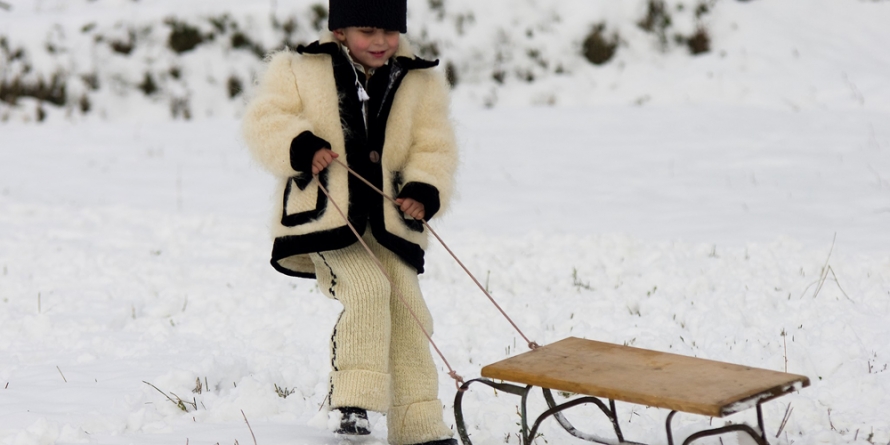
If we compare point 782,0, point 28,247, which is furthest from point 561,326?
point 782,0

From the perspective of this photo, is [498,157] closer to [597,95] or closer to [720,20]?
[597,95]

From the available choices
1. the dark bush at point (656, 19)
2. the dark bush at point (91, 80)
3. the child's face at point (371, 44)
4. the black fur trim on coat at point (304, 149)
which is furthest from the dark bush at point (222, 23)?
the black fur trim on coat at point (304, 149)

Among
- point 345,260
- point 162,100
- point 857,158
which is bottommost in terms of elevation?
point 162,100

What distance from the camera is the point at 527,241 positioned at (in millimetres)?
7297

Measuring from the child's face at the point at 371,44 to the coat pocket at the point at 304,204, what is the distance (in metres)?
0.47

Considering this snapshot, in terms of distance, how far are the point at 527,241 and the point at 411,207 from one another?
12.0 feet

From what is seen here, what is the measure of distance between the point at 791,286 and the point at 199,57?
972 cm

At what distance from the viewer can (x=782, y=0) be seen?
45.1 ft

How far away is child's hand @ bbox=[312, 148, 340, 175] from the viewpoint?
11.8 feet

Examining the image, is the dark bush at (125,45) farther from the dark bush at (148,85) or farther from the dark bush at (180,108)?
the dark bush at (180,108)

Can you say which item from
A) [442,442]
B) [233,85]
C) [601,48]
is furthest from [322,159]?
[233,85]

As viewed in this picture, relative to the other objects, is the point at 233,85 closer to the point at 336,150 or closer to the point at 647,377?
the point at 336,150

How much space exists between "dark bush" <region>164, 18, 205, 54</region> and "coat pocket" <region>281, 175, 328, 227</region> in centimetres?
1056

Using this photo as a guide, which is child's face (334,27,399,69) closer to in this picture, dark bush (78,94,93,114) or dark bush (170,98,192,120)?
dark bush (170,98,192,120)
